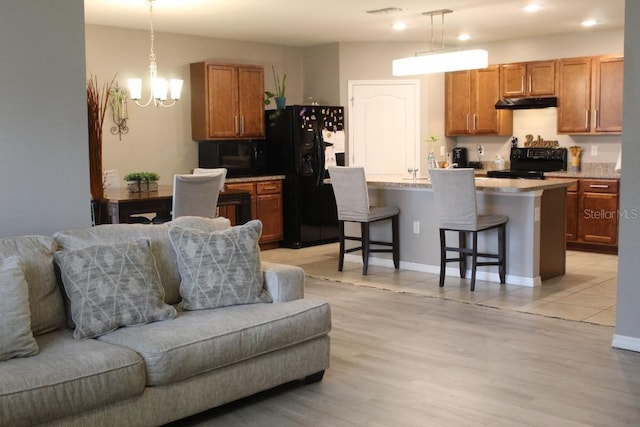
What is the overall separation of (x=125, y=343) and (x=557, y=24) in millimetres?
6324

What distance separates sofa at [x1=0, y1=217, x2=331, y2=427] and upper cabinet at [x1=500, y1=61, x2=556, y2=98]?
562cm

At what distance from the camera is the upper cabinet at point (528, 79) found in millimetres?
8547

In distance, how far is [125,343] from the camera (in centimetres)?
317

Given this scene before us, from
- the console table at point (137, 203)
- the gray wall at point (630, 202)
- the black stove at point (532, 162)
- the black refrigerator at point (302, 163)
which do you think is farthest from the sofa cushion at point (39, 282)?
the black stove at point (532, 162)

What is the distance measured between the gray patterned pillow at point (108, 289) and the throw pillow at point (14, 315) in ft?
0.78

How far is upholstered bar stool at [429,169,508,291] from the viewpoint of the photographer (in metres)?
5.96

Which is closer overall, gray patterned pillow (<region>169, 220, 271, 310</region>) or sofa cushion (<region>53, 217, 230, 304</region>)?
sofa cushion (<region>53, 217, 230, 304</region>)

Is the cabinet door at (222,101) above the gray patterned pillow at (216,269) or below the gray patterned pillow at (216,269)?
above

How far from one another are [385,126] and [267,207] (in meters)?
1.87

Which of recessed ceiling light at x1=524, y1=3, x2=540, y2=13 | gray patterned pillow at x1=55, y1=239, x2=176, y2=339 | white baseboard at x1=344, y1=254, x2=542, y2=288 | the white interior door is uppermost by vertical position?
recessed ceiling light at x1=524, y1=3, x2=540, y2=13

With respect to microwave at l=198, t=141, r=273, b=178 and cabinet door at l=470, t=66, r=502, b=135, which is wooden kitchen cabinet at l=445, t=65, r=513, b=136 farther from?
microwave at l=198, t=141, r=273, b=178

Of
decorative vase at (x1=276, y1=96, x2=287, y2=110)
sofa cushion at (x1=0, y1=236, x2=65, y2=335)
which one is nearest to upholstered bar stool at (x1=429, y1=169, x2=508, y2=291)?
decorative vase at (x1=276, y1=96, x2=287, y2=110)

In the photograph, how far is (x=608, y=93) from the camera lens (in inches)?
318

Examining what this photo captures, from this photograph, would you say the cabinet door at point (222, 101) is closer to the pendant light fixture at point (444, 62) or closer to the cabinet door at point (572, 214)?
the pendant light fixture at point (444, 62)
